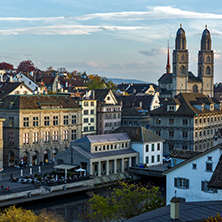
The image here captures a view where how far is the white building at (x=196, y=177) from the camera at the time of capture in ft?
152

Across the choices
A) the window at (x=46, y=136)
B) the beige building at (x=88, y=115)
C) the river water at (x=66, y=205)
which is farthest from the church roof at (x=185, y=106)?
the river water at (x=66, y=205)

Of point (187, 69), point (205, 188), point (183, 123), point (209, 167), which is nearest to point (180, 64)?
point (187, 69)

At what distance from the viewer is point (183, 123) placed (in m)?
102

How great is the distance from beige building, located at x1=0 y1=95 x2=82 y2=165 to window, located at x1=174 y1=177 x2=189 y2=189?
43.2 meters

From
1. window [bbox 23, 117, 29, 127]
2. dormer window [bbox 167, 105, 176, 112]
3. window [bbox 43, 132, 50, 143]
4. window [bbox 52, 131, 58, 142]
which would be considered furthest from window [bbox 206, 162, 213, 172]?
dormer window [bbox 167, 105, 176, 112]

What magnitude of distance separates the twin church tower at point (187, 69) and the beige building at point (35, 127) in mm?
82625

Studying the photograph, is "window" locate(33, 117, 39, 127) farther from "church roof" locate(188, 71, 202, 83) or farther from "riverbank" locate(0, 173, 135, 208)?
"church roof" locate(188, 71, 202, 83)

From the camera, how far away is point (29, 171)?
8025 centimetres

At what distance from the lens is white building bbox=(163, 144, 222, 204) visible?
152ft

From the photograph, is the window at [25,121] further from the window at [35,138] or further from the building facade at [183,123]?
the building facade at [183,123]

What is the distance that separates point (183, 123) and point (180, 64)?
255 ft

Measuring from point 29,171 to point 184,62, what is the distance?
10801 cm

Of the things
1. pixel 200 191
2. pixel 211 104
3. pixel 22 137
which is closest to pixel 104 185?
pixel 22 137

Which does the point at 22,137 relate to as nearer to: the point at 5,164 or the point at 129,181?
the point at 5,164
